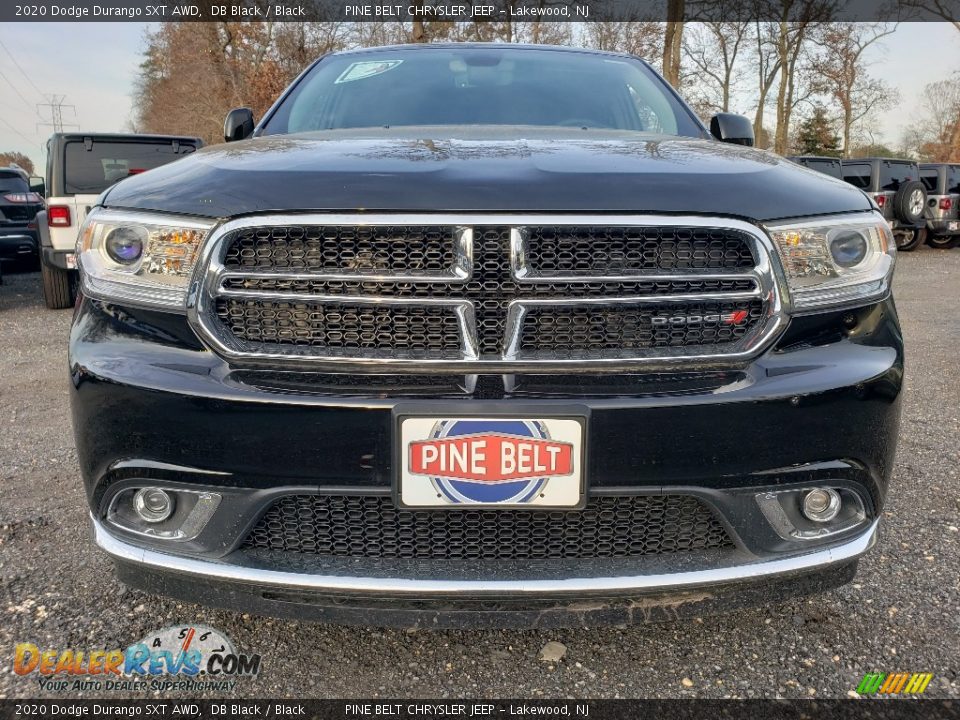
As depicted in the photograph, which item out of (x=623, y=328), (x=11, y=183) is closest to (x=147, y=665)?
(x=623, y=328)

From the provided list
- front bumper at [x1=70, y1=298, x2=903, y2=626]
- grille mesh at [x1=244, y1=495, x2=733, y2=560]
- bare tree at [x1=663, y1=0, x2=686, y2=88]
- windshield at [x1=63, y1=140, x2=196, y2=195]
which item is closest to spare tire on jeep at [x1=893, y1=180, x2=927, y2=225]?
bare tree at [x1=663, y1=0, x2=686, y2=88]

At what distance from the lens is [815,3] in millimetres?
23312

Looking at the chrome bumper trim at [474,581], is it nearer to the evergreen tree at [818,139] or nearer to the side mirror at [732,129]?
the side mirror at [732,129]

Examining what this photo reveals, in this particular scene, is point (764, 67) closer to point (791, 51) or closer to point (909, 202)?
point (791, 51)

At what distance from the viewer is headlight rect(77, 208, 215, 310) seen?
167 centimetres

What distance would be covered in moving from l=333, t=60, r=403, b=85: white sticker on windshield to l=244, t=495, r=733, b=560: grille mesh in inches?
81.4

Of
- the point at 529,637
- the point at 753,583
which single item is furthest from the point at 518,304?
the point at 529,637

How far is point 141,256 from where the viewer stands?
171 cm

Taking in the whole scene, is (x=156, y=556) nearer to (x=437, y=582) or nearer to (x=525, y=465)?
(x=437, y=582)

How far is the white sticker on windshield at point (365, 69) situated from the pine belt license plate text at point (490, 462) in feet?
6.75

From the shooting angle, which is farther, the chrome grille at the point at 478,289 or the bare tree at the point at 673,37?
the bare tree at the point at 673,37

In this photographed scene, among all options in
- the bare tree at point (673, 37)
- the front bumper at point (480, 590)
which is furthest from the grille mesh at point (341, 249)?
the bare tree at point (673, 37)

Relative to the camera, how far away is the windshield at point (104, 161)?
8305 millimetres

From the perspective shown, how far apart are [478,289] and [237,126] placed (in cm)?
178
